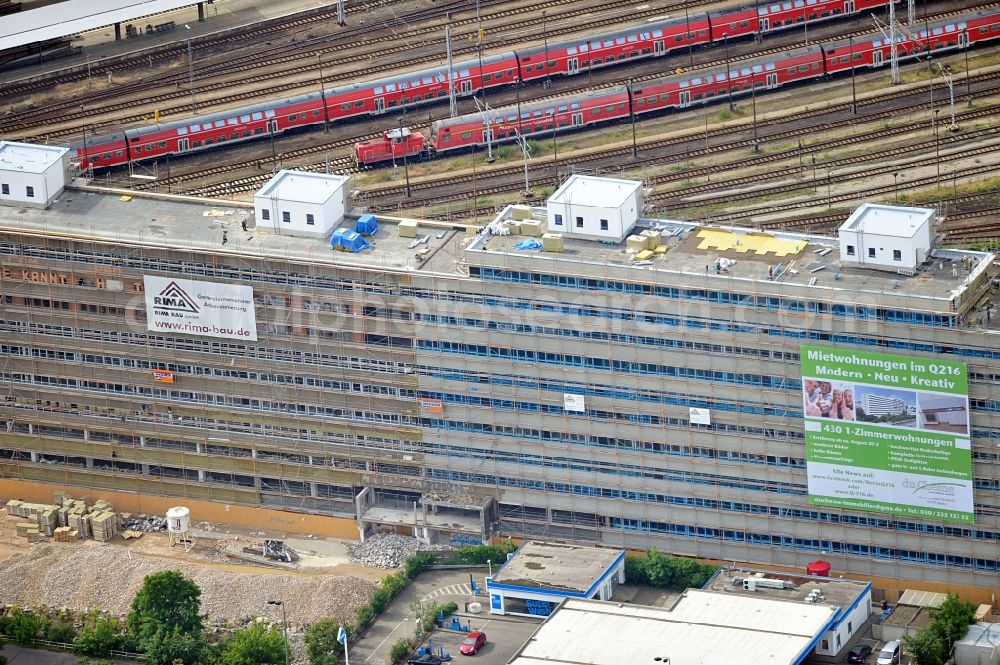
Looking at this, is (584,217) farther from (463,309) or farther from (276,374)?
(276,374)

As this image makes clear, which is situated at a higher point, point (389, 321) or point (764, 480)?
point (389, 321)

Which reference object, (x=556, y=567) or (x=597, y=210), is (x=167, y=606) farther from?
(x=597, y=210)

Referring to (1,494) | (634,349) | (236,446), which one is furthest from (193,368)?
(634,349)

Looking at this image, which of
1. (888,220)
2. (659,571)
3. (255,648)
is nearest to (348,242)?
(255,648)

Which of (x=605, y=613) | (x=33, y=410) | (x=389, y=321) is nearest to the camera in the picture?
(x=605, y=613)

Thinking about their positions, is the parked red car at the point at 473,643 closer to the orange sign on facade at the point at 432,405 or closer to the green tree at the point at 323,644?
the green tree at the point at 323,644

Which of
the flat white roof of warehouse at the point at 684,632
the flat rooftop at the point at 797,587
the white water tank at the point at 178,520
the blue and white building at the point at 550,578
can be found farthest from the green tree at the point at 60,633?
the flat rooftop at the point at 797,587
